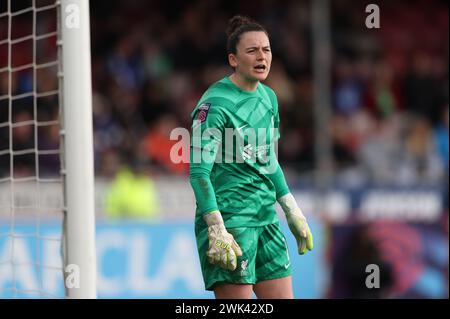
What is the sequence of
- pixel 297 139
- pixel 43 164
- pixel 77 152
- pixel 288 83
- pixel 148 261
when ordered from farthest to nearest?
1. pixel 288 83
2. pixel 297 139
3. pixel 43 164
4. pixel 148 261
5. pixel 77 152

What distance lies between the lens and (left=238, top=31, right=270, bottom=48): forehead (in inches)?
178

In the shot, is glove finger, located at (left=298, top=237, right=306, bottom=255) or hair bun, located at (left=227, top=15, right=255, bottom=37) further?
glove finger, located at (left=298, top=237, right=306, bottom=255)

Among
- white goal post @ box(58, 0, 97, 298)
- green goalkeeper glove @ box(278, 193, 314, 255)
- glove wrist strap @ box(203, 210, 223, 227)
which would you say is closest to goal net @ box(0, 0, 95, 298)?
white goal post @ box(58, 0, 97, 298)

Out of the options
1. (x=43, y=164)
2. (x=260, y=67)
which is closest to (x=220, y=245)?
(x=260, y=67)

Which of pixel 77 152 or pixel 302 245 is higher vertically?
pixel 77 152

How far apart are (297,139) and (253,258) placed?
8.76 m

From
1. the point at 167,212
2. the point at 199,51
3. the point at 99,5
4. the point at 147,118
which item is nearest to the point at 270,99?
the point at 167,212

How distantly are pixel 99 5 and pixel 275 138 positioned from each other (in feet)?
35.7

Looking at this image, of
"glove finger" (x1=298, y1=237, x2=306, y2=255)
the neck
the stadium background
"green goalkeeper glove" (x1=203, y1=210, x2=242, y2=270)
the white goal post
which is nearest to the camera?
"green goalkeeper glove" (x1=203, y1=210, x2=242, y2=270)

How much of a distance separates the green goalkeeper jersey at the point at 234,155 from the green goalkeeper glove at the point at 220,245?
5cm

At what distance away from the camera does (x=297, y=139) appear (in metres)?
13.3

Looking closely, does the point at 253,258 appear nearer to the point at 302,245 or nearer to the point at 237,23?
the point at 302,245

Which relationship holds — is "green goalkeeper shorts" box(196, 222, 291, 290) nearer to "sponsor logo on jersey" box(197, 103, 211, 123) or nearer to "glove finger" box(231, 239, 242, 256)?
"glove finger" box(231, 239, 242, 256)

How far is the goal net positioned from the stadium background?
2.3 inches
